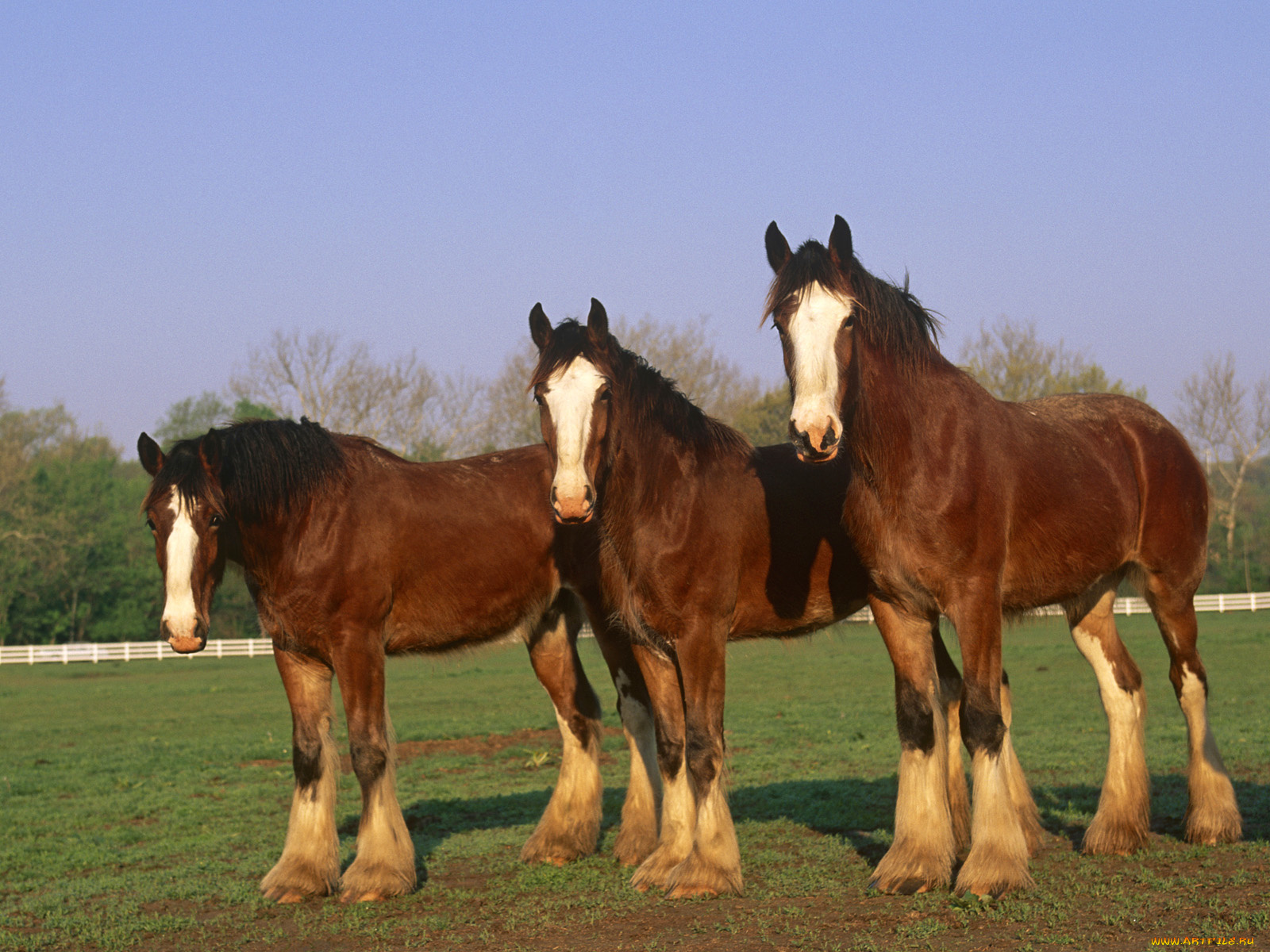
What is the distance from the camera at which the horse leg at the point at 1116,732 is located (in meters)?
7.05

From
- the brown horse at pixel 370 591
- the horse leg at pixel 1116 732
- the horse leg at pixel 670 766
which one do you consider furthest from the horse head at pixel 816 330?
the horse leg at pixel 1116 732

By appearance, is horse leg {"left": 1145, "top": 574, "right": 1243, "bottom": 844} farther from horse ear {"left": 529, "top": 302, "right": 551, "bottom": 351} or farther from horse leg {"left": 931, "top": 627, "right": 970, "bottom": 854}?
horse ear {"left": 529, "top": 302, "right": 551, "bottom": 351}

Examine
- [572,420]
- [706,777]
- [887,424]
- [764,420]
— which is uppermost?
[764,420]

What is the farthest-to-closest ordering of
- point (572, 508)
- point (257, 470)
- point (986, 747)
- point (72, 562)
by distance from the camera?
1. point (72, 562)
2. point (257, 470)
3. point (986, 747)
4. point (572, 508)

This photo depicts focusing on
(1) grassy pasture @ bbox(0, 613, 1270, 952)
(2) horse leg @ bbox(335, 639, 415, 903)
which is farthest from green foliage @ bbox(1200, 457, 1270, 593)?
(2) horse leg @ bbox(335, 639, 415, 903)

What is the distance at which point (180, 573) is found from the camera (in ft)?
21.5

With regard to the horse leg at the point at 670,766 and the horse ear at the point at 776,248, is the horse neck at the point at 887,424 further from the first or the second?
the horse leg at the point at 670,766

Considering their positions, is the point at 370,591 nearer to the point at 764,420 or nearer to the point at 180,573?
the point at 180,573

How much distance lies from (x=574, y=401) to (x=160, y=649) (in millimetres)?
42932

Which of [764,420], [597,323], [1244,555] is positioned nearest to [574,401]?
[597,323]

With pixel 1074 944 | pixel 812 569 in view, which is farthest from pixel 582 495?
pixel 1074 944

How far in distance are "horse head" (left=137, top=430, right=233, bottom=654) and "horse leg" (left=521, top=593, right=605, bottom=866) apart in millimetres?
2437

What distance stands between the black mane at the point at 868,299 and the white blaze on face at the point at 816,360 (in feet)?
0.28

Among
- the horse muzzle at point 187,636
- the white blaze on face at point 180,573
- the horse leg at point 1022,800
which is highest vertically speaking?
the white blaze on face at point 180,573
